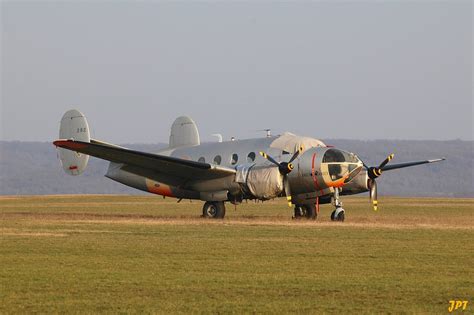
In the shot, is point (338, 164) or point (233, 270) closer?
point (233, 270)

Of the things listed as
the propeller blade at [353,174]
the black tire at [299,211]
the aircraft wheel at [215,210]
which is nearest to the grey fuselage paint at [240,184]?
the aircraft wheel at [215,210]

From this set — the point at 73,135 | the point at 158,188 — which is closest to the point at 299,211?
the point at 158,188

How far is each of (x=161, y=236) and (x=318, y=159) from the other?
1172 centimetres

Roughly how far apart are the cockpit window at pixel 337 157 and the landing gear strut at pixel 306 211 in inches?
152

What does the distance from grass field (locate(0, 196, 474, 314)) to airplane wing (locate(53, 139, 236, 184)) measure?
284 inches

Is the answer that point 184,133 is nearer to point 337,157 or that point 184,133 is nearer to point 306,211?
point 306,211

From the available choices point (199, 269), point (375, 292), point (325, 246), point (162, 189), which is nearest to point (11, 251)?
point (199, 269)

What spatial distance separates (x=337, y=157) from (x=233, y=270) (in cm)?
1994

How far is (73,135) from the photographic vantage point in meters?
46.1

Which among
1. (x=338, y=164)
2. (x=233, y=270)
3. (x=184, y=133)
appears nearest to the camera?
(x=233, y=270)

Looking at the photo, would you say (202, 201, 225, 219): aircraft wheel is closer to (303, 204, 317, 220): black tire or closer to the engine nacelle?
(303, 204, 317, 220): black tire

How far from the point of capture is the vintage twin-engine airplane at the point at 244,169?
40.9 meters

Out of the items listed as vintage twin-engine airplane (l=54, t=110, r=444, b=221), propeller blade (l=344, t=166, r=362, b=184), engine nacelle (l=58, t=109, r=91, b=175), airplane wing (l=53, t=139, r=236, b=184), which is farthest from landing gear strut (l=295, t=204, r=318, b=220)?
engine nacelle (l=58, t=109, r=91, b=175)

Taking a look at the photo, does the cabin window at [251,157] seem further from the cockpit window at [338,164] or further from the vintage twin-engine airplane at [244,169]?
the cockpit window at [338,164]
